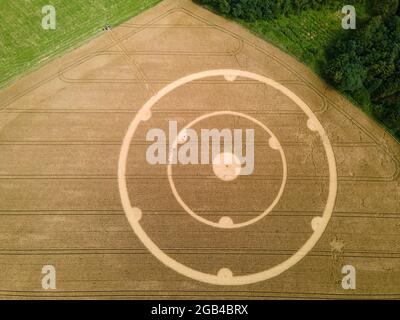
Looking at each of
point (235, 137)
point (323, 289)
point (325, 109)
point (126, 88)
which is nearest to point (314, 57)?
point (325, 109)

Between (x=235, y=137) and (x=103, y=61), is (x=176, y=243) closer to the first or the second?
(x=235, y=137)

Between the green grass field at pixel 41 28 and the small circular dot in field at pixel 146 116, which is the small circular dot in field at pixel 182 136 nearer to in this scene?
the small circular dot in field at pixel 146 116

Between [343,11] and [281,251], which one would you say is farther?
[343,11]

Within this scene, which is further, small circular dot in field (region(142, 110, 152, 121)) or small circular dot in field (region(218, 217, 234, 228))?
small circular dot in field (region(142, 110, 152, 121))

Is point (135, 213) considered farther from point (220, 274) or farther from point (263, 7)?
point (263, 7)

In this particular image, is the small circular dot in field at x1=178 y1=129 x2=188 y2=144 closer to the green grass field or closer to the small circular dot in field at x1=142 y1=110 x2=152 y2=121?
the small circular dot in field at x1=142 y1=110 x2=152 y2=121

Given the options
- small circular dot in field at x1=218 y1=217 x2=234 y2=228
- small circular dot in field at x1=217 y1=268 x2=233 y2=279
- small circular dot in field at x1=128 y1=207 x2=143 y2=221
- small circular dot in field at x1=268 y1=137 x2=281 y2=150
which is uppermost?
small circular dot in field at x1=268 y1=137 x2=281 y2=150

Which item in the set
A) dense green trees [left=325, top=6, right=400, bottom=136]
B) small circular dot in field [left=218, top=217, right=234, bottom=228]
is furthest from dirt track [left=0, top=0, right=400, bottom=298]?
dense green trees [left=325, top=6, right=400, bottom=136]
